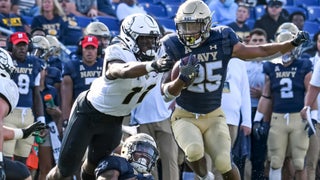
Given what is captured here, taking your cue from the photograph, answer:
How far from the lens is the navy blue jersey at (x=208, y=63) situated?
8.29m

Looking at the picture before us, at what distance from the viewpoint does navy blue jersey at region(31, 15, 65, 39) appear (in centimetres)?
1221

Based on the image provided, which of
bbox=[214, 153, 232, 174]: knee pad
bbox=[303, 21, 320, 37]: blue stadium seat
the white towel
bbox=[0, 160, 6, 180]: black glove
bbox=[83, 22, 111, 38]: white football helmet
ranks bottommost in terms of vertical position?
the white towel

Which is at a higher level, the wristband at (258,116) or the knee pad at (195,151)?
the knee pad at (195,151)

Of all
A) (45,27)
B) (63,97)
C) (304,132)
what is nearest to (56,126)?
(63,97)

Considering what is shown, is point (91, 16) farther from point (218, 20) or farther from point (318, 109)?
point (318, 109)

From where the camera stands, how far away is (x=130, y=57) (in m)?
7.66

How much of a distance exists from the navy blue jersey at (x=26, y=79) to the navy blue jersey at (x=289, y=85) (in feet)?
8.26

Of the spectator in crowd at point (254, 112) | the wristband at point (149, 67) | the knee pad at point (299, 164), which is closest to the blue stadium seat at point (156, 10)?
the spectator in crowd at point (254, 112)

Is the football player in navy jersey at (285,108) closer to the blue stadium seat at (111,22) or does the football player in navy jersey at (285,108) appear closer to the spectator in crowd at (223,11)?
the spectator in crowd at (223,11)

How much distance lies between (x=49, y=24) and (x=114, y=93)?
4.54m

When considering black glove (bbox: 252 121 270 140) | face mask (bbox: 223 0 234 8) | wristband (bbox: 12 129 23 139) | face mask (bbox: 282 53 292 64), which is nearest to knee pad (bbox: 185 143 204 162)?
wristband (bbox: 12 129 23 139)

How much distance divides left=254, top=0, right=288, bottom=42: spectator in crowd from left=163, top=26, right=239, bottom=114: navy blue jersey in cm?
492

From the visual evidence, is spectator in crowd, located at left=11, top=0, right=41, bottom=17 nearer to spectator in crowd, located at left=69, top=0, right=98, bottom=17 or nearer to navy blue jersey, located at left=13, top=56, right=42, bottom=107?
spectator in crowd, located at left=69, top=0, right=98, bottom=17

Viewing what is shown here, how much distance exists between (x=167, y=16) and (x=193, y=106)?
5.66m
